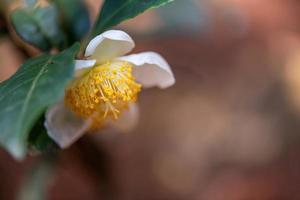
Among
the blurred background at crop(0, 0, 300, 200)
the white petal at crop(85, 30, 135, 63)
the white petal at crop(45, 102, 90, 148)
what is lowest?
the blurred background at crop(0, 0, 300, 200)

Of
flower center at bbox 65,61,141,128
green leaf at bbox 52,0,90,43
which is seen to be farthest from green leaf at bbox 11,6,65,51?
flower center at bbox 65,61,141,128

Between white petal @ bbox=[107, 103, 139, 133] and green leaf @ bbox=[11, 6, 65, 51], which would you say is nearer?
green leaf @ bbox=[11, 6, 65, 51]

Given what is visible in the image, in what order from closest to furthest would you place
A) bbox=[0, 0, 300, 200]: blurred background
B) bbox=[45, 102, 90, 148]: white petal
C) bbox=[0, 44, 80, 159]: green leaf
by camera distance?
bbox=[0, 44, 80, 159]: green leaf, bbox=[45, 102, 90, 148]: white petal, bbox=[0, 0, 300, 200]: blurred background

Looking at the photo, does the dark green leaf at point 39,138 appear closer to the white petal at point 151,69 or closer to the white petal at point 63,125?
the white petal at point 63,125

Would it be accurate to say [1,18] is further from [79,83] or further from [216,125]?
[216,125]

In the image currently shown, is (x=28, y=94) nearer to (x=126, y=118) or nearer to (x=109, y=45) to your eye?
(x=109, y=45)

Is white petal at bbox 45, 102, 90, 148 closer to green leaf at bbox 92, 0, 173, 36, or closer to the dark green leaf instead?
the dark green leaf

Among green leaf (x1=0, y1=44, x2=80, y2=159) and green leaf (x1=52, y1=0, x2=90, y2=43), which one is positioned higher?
green leaf (x1=0, y1=44, x2=80, y2=159)
